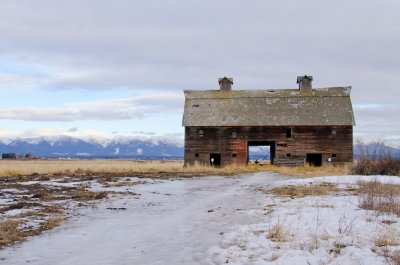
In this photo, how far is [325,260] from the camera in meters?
7.30

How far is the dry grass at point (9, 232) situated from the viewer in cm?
919

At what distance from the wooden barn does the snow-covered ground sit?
32.4 metres

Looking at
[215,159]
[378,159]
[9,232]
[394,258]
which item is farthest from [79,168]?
[394,258]

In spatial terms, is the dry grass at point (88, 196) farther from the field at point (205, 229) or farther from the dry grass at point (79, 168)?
the dry grass at point (79, 168)

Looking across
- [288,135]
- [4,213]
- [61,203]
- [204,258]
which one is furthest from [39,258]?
[288,135]

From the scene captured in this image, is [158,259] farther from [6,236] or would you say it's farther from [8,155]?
[8,155]

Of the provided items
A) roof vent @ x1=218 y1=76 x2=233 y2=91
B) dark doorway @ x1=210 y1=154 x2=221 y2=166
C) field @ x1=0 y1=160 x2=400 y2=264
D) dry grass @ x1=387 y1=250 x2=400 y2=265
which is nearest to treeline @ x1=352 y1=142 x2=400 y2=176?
field @ x1=0 y1=160 x2=400 y2=264

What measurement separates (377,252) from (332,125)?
131 ft

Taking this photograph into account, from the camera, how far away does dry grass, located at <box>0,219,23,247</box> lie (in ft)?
30.1

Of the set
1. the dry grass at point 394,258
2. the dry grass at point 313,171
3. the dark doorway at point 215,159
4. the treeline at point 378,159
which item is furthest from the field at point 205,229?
the dark doorway at point 215,159

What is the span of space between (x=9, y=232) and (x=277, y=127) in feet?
128

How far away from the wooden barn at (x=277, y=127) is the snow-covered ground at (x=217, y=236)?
1277 inches

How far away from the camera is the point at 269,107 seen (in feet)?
159

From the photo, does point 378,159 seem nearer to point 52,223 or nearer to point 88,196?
point 88,196
